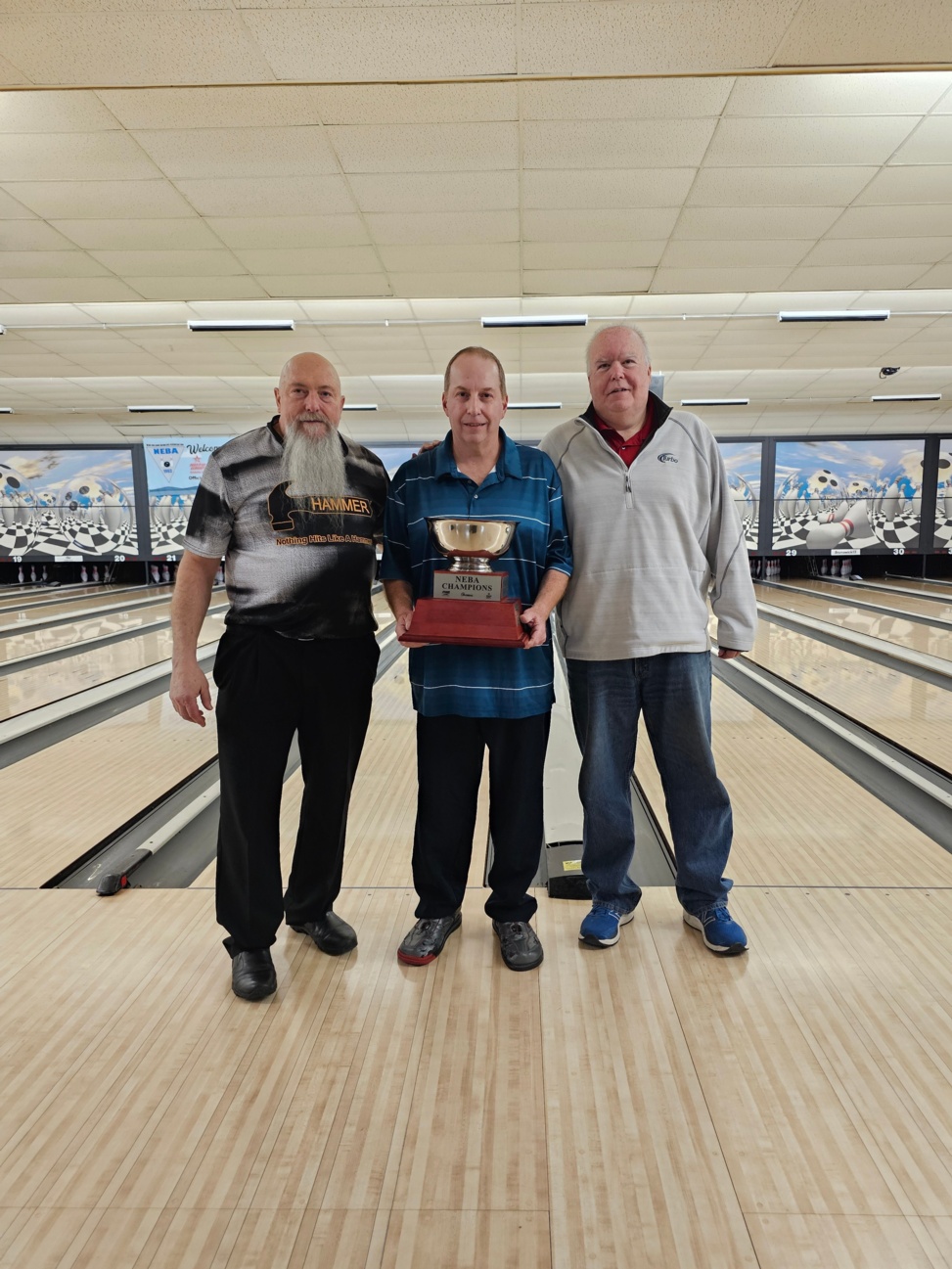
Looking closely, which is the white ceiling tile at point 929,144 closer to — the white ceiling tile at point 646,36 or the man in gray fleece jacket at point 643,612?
the white ceiling tile at point 646,36

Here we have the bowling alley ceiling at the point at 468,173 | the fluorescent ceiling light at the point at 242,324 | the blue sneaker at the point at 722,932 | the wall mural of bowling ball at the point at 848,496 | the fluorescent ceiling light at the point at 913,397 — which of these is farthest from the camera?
the wall mural of bowling ball at the point at 848,496

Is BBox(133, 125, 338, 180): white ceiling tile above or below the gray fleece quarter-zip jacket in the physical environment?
above

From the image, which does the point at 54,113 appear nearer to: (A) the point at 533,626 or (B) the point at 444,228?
(B) the point at 444,228

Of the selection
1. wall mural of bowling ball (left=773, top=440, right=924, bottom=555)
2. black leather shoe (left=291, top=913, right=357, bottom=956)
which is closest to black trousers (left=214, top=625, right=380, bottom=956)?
black leather shoe (left=291, top=913, right=357, bottom=956)

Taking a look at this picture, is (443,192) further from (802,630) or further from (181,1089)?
(802,630)

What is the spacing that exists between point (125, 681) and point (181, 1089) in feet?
13.9

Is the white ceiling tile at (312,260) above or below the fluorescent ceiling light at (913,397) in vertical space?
above

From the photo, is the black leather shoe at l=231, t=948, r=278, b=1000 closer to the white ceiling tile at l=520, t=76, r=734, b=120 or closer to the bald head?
the bald head

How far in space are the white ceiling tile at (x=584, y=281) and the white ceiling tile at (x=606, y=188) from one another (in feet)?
3.46

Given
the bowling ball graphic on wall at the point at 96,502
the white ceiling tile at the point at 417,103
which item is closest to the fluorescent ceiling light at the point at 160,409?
the bowling ball graphic on wall at the point at 96,502

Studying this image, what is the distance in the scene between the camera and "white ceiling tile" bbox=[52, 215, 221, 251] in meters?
4.86

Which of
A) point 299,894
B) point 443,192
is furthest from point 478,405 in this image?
point 443,192

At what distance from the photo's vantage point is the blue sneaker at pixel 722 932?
191 centimetres

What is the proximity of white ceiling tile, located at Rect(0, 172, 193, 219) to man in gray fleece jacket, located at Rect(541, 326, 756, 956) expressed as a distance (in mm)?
3575
